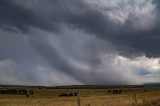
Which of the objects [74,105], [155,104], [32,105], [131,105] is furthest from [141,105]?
[32,105]

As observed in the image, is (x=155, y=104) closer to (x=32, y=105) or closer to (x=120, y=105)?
(x=120, y=105)

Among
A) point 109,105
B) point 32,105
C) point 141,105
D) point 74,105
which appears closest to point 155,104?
point 141,105

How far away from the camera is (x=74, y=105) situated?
3534 centimetres

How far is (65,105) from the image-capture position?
1368 inches

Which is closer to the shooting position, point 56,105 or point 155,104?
point 155,104

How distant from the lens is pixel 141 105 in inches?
1169

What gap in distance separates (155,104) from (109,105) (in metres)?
6.08

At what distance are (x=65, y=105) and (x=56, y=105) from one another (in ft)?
3.38

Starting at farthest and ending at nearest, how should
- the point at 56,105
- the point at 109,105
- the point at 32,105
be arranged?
the point at 56,105, the point at 32,105, the point at 109,105

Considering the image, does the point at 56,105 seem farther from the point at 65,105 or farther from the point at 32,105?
the point at 32,105

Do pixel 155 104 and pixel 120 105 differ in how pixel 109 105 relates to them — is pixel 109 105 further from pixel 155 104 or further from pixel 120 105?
pixel 155 104

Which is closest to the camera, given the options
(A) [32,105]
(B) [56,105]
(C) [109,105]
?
(C) [109,105]

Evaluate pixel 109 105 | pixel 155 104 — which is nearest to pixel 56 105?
pixel 109 105

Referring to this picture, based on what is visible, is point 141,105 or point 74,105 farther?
point 74,105
